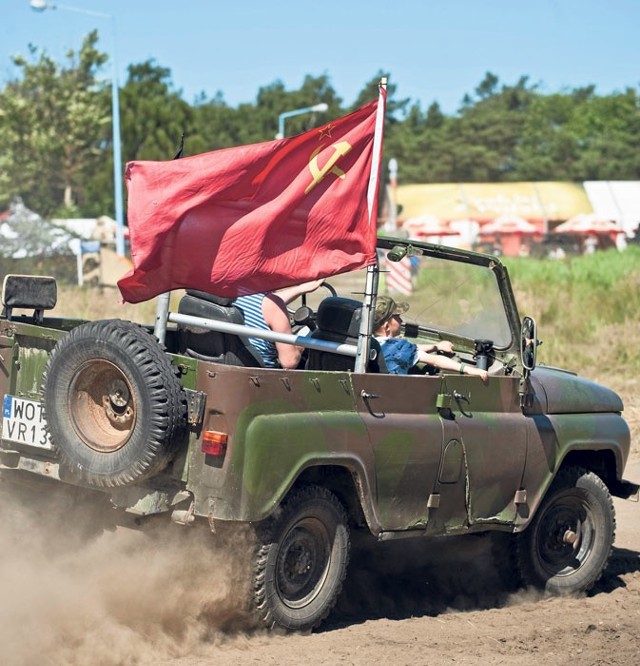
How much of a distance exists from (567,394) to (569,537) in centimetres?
88

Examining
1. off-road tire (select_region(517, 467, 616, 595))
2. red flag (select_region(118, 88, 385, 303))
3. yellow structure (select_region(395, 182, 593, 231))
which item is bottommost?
off-road tire (select_region(517, 467, 616, 595))

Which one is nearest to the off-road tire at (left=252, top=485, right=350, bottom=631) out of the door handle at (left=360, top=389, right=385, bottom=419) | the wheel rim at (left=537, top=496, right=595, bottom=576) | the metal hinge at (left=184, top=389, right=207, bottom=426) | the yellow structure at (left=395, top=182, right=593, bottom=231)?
the door handle at (left=360, top=389, right=385, bottom=419)

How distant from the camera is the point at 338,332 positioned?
234 inches

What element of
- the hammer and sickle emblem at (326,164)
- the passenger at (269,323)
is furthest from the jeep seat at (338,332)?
the hammer and sickle emblem at (326,164)

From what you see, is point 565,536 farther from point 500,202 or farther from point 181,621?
point 500,202

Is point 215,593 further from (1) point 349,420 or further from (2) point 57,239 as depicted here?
(2) point 57,239

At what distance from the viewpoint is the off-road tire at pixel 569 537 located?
22.3 feet

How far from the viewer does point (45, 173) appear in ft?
159

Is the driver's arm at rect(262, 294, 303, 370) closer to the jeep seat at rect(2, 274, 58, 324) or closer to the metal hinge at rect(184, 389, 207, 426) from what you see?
→ the metal hinge at rect(184, 389, 207, 426)

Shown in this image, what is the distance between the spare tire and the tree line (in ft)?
96.0

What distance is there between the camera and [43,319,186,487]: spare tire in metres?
4.96

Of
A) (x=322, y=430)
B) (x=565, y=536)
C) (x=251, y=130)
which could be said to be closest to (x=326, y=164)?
(x=322, y=430)

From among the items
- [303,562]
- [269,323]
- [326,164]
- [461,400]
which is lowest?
[303,562]

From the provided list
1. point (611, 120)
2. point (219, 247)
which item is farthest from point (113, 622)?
point (611, 120)
